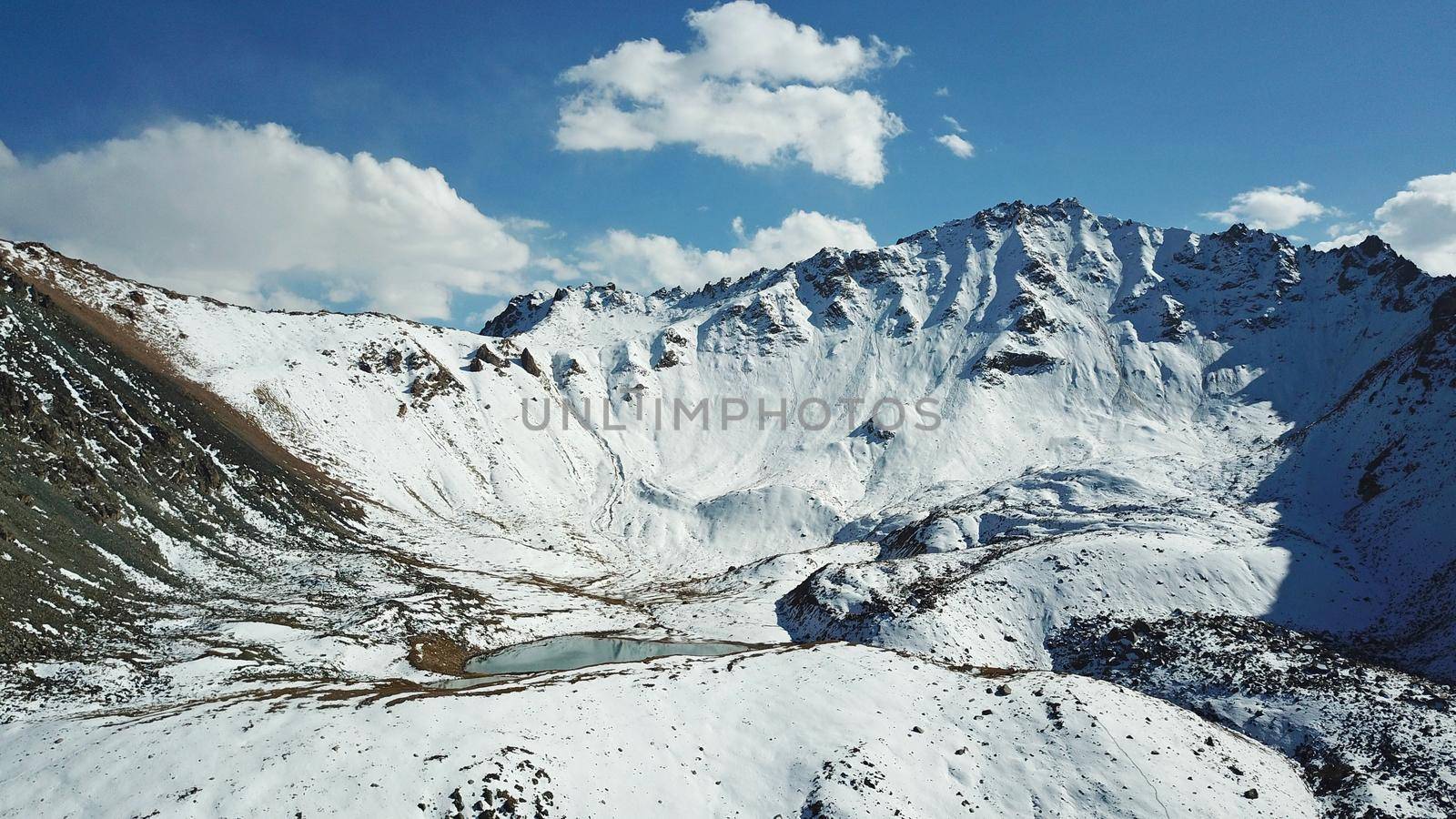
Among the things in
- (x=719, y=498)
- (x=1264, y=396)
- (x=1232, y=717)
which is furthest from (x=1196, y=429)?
(x=1232, y=717)

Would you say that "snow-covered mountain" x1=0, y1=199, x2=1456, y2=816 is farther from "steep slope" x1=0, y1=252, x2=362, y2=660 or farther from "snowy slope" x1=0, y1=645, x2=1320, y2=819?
"steep slope" x1=0, y1=252, x2=362, y2=660

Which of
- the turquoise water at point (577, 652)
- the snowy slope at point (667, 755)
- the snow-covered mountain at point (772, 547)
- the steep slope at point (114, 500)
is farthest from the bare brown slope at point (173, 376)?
the snowy slope at point (667, 755)

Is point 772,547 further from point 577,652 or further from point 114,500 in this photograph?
point 114,500

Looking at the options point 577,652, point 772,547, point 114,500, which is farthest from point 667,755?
point 772,547

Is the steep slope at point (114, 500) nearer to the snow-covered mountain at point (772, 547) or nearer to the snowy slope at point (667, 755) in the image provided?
the snow-covered mountain at point (772, 547)

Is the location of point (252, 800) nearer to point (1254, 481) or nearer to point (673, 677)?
point (673, 677)

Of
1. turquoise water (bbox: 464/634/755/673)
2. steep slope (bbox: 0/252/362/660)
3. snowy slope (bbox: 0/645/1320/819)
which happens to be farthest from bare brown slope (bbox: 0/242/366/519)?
snowy slope (bbox: 0/645/1320/819)
